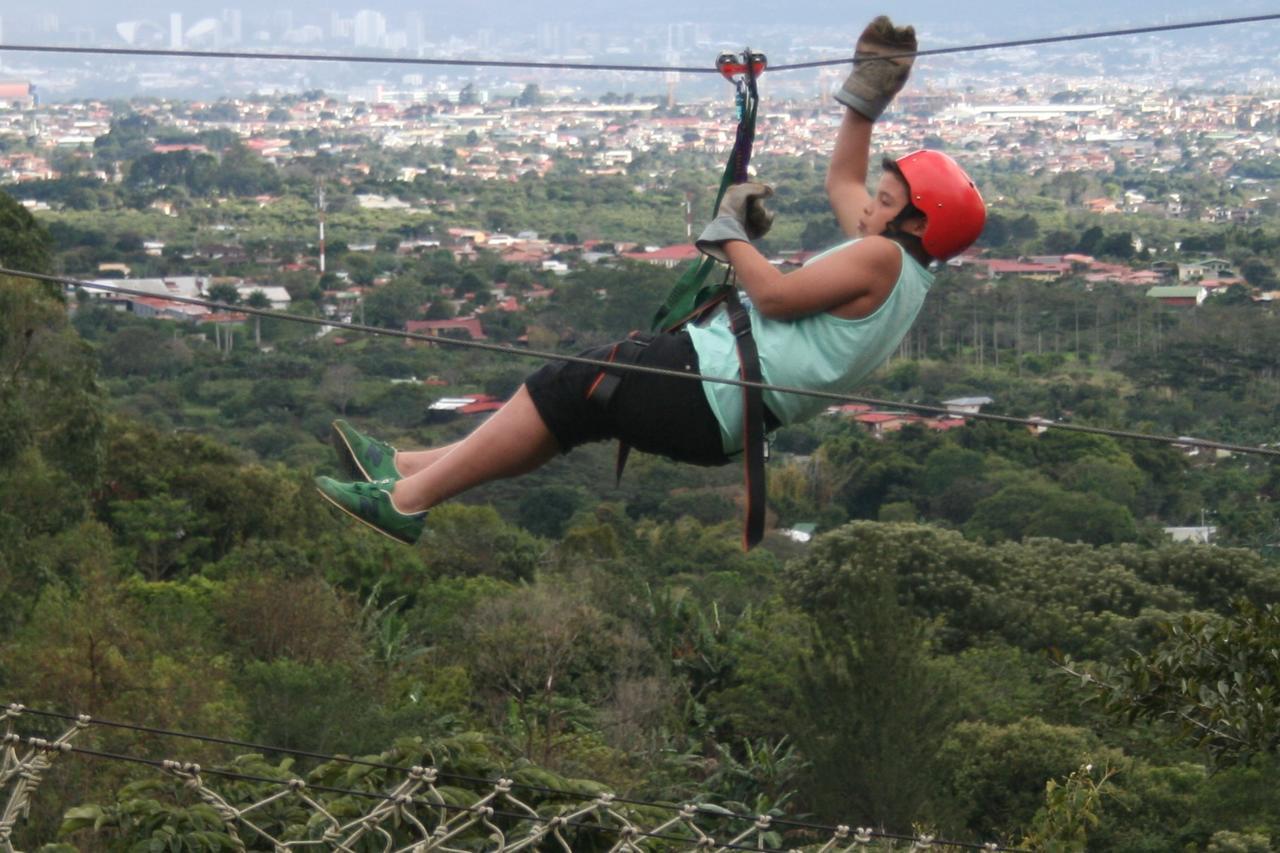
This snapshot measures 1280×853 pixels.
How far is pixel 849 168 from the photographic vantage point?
3746 mm

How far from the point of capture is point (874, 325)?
11.1 feet

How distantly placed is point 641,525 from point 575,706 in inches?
598

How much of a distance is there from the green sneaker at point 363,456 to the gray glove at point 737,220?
74 centimetres

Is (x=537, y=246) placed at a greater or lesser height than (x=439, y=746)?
lesser

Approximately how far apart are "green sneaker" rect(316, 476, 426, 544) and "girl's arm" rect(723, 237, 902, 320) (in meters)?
0.75

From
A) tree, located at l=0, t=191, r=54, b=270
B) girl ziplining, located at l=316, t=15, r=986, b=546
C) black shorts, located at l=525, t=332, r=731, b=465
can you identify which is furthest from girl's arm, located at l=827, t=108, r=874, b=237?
tree, located at l=0, t=191, r=54, b=270

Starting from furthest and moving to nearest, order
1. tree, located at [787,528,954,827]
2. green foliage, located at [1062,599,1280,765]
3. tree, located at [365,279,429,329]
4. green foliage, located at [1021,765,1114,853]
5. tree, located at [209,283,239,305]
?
tree, located at [365,279,429,329] < tree, located at [209,283,239,305] < tree, located at [787,528,954,827] < green foliage, located at [1021,765,1114,853] < green foliage, located at [1062,599,1280,765]

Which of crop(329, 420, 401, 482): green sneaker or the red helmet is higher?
the red helmet

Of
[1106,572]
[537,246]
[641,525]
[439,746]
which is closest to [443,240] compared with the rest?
[537,246]

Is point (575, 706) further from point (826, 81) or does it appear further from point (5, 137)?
point (5, 137)

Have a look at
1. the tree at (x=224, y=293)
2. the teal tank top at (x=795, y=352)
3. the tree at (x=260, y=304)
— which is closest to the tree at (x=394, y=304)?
the tree at (x=260, y=304)

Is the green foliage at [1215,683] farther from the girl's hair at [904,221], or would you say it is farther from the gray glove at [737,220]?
the gray glove at [737,220]

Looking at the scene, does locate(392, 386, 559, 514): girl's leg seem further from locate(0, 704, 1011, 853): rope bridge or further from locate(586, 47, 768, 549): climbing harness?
locate(0, 704, 1011, 853): rope bridge

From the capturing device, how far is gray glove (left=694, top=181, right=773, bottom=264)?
3.38m
